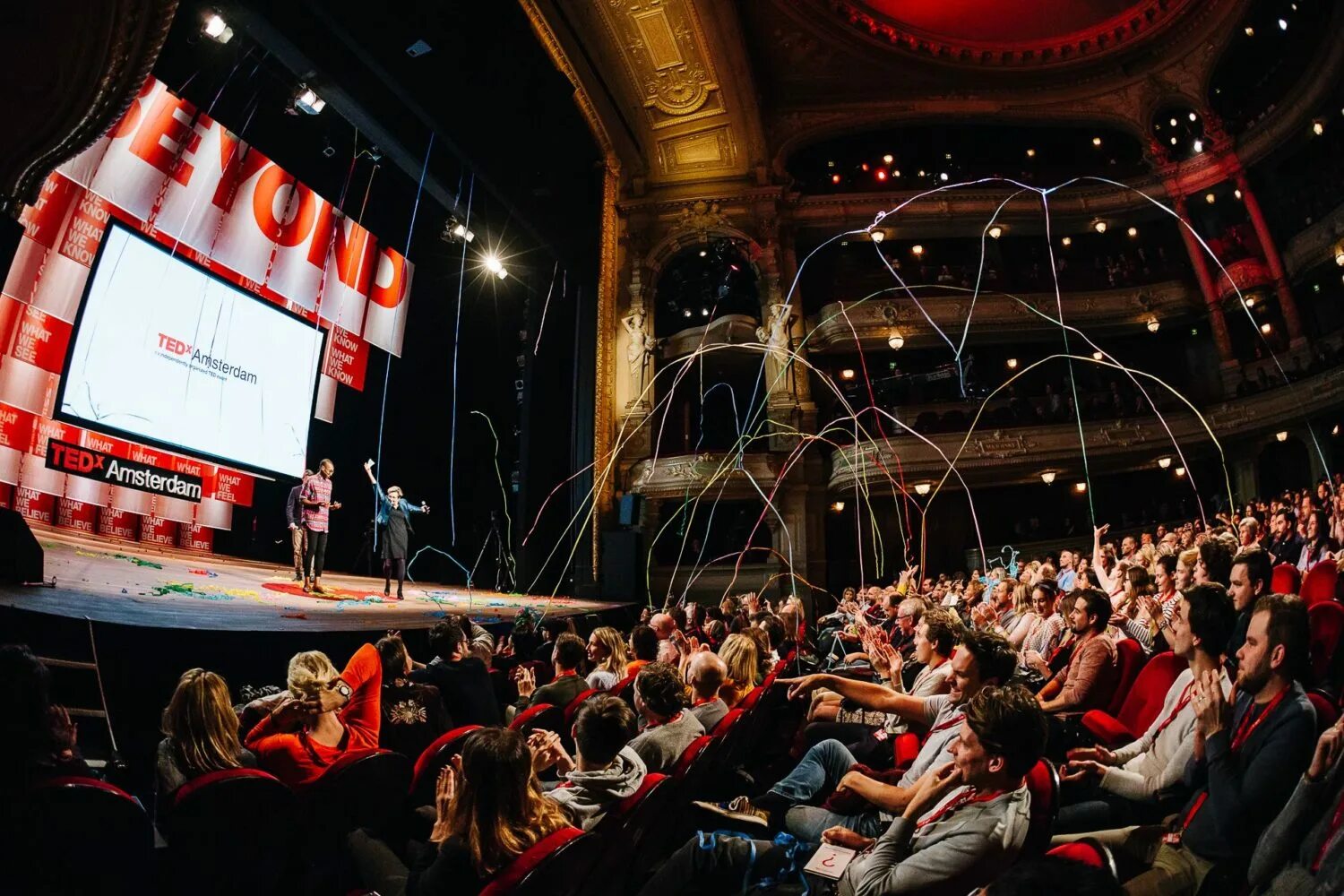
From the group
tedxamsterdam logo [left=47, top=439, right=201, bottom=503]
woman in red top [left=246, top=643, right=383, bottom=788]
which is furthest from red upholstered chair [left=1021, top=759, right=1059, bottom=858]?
tedxamsterdam logo [left=47, top=439, right=201, bottom=503]

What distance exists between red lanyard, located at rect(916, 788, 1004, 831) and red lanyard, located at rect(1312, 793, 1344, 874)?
61cm

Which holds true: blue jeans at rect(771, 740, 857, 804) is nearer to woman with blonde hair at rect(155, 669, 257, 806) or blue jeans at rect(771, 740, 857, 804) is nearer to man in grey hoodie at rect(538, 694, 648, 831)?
man in grey hoodie at rect(538, 694, 648, 831)

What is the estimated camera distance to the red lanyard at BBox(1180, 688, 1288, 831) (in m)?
2.00

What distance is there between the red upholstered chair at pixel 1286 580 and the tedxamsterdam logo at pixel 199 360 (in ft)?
32.4

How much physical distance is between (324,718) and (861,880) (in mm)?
2080

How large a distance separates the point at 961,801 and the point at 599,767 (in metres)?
1.04

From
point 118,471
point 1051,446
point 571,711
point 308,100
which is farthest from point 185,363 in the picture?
point 1051,446

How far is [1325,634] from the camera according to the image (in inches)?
109

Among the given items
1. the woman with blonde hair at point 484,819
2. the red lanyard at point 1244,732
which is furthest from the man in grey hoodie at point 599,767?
the red lanyard at point 1244,732

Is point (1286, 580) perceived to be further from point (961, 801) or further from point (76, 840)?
point (76, 840)

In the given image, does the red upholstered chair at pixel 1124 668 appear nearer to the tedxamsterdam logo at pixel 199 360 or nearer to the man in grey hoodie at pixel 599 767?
the man in grey hoodie at pixel 599 767

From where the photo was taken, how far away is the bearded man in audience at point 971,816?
5.90ft

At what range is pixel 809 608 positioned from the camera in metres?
14.8

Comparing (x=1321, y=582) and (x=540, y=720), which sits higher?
(x=1321, y=582)
